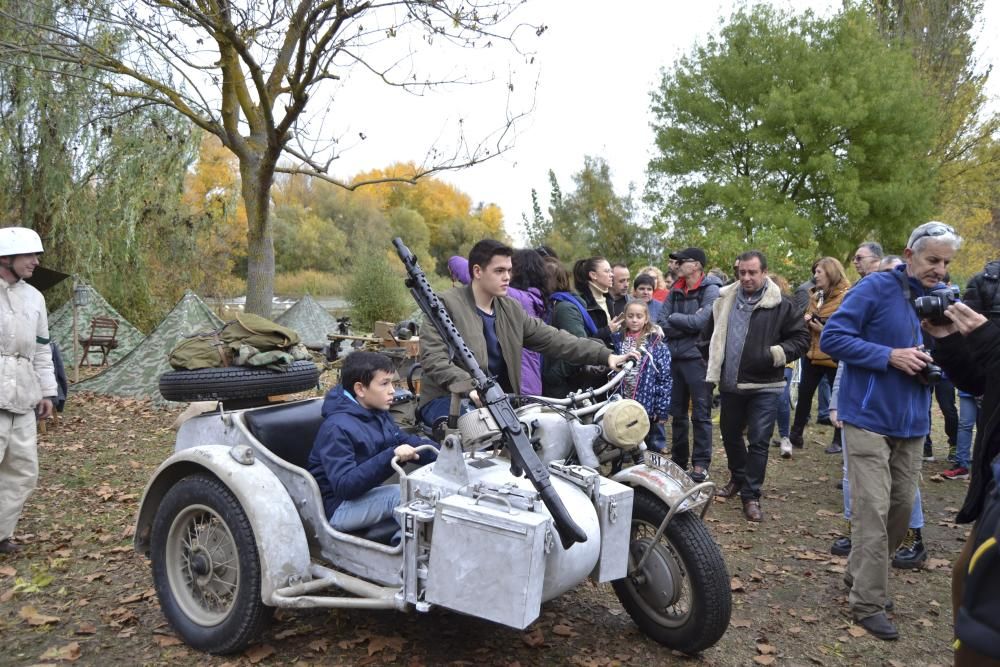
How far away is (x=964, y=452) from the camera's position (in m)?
6.76

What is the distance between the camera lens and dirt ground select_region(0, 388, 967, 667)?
3562 mm

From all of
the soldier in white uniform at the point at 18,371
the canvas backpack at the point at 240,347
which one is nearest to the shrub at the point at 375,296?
the soldier in white uniform at the point at 18,371

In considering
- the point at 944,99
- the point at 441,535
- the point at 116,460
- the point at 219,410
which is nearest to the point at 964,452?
the point at 441,535

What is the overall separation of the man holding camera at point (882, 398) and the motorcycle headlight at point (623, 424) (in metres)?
1.26

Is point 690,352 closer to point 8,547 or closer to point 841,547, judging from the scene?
point 841,547

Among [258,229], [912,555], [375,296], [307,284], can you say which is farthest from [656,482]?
[307,284]

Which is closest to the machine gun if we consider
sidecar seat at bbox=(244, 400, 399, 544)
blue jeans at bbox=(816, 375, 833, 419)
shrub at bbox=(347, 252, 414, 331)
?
sidecar seat at bbox=(244, 400, 399, 544)

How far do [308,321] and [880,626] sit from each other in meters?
14.1

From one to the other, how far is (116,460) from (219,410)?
4479 millimetres

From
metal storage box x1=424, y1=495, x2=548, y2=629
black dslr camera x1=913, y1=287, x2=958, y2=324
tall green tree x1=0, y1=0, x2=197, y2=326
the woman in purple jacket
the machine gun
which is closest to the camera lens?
metal storage box x1=424, y1=495, x2=548, y2=629

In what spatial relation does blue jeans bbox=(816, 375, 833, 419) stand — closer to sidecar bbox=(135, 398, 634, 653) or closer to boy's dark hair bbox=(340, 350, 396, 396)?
sidecar bbox=(135, 398, 634, 653)

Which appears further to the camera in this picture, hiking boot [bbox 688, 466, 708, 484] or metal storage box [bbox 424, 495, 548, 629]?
hiking boot [bbox 688, 466, 708, 484]

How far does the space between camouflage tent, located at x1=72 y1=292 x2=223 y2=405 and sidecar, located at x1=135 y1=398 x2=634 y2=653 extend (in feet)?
26.6

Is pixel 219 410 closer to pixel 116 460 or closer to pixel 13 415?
pixel 13 415
